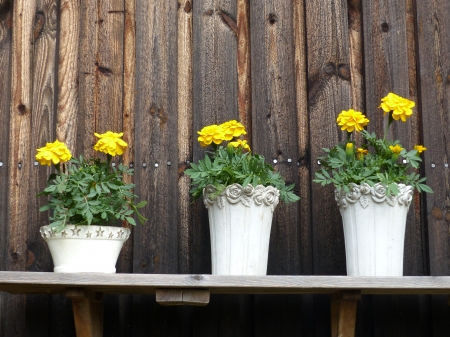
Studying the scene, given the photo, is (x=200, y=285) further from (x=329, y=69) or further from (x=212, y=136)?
(x=329, y=69)

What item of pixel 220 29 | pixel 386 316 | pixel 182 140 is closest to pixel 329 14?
pixel 220 29

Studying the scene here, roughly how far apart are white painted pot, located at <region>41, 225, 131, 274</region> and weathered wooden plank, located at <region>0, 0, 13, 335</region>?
399mm

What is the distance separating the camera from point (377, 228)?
2605 millimetres

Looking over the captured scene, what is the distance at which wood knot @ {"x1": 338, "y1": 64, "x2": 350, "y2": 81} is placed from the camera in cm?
303

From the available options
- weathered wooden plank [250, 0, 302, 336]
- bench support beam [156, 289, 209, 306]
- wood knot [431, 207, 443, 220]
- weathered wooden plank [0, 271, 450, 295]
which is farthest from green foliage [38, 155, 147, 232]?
wood knot [431, 207, 443, 220]

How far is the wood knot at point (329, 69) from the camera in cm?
303

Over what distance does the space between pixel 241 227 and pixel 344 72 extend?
0.80 metres

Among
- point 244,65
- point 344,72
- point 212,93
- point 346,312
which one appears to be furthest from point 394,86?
point 346,312

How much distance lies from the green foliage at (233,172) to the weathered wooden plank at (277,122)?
26 cm

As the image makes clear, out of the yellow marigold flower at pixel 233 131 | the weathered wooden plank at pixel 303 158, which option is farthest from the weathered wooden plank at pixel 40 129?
the weathered wooden plank at pixel 303 158

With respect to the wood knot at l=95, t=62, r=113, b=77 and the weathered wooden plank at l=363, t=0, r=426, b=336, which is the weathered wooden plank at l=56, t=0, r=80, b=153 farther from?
the weathered wooden plank at l=363, t=0, r=426, b=336

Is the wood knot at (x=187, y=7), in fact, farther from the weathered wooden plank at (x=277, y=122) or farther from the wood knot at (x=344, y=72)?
the wood knot at (x=344, y=72)

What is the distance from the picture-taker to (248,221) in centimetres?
260

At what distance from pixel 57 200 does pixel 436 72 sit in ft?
4.84
